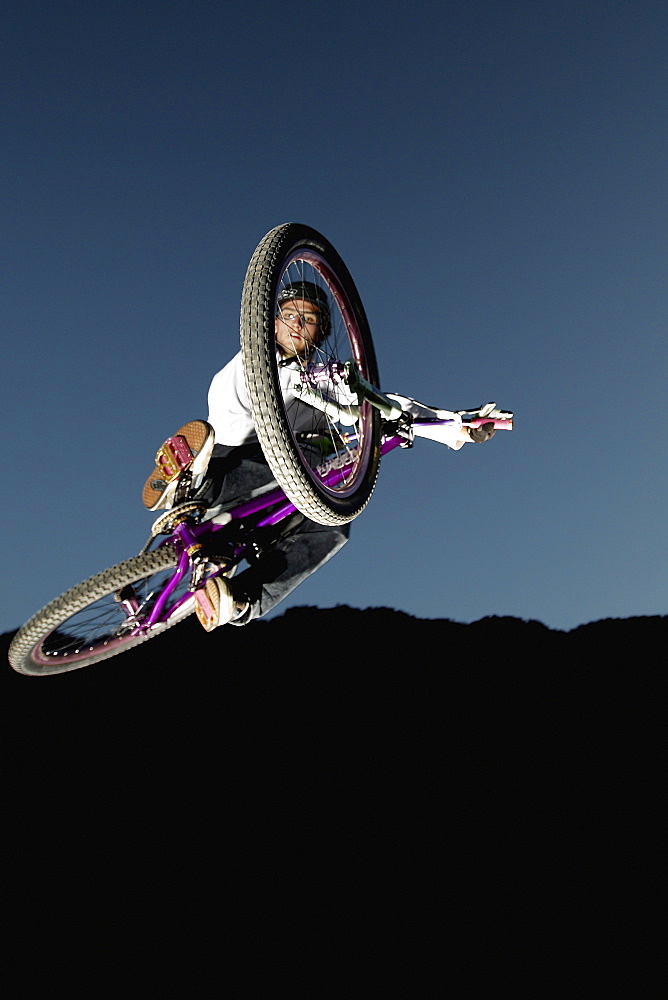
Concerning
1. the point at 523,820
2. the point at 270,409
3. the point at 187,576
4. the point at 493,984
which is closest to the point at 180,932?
the point at 493,984

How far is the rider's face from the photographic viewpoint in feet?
13.8

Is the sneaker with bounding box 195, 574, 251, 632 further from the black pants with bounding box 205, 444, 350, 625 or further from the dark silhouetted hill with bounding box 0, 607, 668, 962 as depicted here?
the dark silhouetted hill with bounding box 0, 607, 668, 962

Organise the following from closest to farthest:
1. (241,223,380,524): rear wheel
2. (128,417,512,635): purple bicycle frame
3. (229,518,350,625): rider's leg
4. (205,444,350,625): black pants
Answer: (241,223,380,524): rear wheel → (128,417,512,635): purple bicycle frame → (205,444,350,625): black pants → (229,518,350,625): rider's leg

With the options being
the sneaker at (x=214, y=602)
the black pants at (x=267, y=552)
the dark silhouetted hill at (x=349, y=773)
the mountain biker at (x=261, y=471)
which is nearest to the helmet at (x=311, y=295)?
the mountain biker at (x=261, y=471)

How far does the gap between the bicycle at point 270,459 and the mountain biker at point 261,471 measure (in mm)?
68

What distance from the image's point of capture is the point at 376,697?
3002 cm

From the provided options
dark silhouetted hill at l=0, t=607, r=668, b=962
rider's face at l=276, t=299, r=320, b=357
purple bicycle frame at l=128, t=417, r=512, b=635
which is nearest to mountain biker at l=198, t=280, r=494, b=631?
rider's face at l=276, t=299, r=320, b=357

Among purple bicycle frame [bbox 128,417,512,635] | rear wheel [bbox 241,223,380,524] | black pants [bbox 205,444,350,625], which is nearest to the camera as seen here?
rear wheel [bbox 241,223,380,524]

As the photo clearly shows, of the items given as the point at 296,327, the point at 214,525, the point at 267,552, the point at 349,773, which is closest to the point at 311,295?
the point at 296,327

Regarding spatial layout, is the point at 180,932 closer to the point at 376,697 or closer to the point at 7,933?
the point at 7,933

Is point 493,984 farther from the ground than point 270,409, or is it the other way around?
point 270,409

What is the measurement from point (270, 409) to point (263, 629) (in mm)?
29470

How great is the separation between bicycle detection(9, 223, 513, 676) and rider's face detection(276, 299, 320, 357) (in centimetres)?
7

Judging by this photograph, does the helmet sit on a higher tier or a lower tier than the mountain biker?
higher
